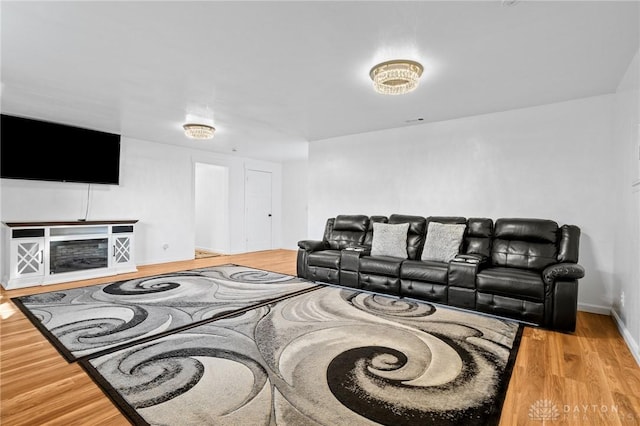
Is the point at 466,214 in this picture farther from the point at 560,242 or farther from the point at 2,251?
the point at 2,251

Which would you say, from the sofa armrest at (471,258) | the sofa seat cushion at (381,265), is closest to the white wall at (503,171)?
the sofa armrest at (471,258)

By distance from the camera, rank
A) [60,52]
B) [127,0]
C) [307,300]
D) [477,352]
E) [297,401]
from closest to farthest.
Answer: [297,401] → [127,0] → [477,352] → [60,52] → [307,300]

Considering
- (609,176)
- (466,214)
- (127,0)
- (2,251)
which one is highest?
(127,0)

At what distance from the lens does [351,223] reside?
196 inches

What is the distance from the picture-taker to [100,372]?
6.73 ft

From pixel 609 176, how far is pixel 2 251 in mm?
7779

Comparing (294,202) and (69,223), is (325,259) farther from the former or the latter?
(294,202)

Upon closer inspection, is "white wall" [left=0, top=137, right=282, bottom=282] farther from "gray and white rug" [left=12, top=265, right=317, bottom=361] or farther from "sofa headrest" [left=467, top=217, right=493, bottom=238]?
"sofa headrest" [left=467, top=217, right=493, bottom=238]

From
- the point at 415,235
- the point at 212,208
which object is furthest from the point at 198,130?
the point at 212,208

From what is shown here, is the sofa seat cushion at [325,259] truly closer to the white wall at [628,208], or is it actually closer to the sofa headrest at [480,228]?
the sofa headrest at [480,228]

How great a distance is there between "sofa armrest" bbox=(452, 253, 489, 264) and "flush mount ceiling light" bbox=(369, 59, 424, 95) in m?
1.94

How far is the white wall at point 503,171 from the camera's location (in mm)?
3479

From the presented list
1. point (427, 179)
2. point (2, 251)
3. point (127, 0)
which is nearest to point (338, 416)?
point (127, 0)

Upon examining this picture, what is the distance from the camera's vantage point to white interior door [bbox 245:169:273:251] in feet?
25.7
